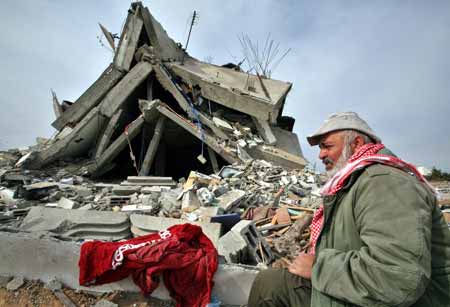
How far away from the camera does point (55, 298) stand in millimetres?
2754

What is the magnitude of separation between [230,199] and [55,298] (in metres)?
2.88

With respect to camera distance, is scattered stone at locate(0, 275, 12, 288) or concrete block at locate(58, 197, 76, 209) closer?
scattered stone at locate(0, 275, 12, 288)

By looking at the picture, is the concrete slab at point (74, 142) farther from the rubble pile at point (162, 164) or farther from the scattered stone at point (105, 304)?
the scattered stone at point (105, 304)

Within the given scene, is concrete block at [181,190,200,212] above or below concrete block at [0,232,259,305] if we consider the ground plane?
above

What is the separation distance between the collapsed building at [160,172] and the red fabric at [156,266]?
0.86 feet

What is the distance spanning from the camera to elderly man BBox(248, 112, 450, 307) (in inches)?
42.2

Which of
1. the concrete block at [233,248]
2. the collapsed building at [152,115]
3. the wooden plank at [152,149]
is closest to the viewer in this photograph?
the concrete block at [233,248]

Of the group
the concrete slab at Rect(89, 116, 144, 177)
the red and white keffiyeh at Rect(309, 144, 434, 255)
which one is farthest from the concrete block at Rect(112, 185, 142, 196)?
the red and white keffiyeh at Rect(309, 144, 434, 255)

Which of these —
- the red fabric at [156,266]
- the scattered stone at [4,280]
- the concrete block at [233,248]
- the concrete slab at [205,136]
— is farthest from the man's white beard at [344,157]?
the concrete slab at [205,136]

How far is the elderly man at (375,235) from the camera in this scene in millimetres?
1071

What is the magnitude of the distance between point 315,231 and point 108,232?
9.95 ft

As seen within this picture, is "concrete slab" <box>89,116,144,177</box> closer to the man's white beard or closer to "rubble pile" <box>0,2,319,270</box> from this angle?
"rubble pile" <box>0,2,319,270</box>

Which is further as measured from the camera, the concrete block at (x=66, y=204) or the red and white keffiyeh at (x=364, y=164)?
the concrete block at (x=66, y=204)

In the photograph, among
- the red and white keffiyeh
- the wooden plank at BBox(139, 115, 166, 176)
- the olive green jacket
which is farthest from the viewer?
the wooden plank at BBox(139, 115, 166, 176)
